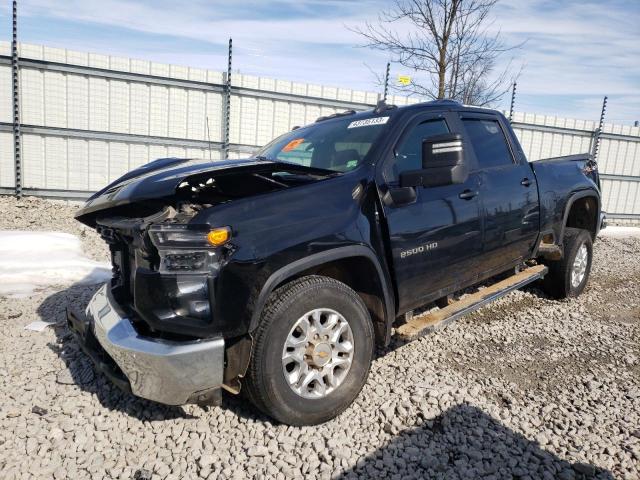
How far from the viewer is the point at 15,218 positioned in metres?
8.17

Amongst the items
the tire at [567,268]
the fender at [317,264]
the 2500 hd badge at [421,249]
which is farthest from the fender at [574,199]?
the fender at [317,264]

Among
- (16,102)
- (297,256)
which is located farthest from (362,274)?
(16,102)

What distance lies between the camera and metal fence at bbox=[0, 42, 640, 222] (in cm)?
889

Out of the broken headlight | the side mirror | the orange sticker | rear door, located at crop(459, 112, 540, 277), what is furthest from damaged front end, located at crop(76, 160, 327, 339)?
rear door, located at crop(459, 112, 540, 277)

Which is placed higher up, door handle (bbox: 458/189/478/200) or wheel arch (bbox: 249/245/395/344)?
door handle (bbox: 458/189/478/200)

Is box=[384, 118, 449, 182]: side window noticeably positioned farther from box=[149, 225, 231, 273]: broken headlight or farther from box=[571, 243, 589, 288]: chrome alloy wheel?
box=[571, 243, 589, 288]: chrome alloy wheel

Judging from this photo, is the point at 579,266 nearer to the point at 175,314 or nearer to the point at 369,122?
the point at 369,122

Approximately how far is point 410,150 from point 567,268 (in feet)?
9.39

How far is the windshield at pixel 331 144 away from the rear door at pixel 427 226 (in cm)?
23

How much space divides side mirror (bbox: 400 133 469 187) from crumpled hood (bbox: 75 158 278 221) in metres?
0.91

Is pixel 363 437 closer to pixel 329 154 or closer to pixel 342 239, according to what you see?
pixel 342 239

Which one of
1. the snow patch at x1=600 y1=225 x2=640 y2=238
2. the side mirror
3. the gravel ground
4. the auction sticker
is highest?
the auction sticker

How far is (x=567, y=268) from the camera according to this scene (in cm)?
527

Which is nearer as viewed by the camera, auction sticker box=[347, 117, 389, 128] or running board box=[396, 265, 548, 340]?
running board box=[396, 265, 548, 340]
